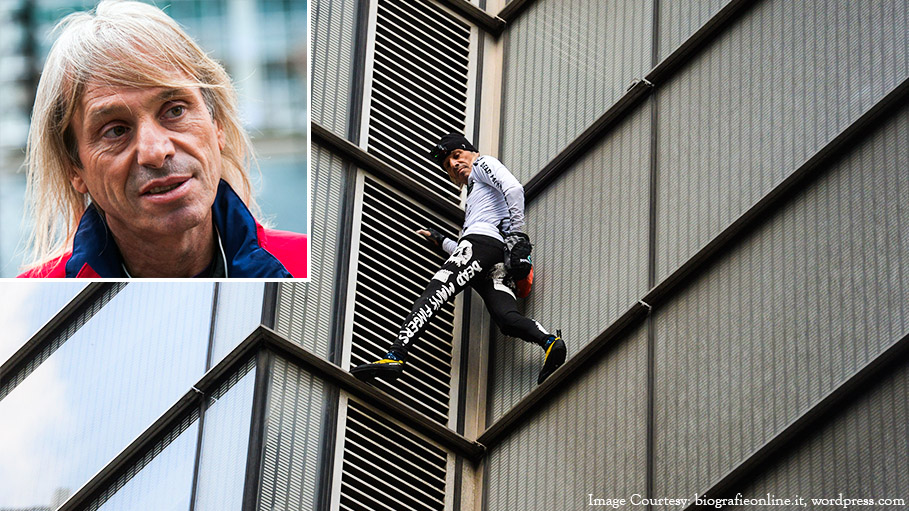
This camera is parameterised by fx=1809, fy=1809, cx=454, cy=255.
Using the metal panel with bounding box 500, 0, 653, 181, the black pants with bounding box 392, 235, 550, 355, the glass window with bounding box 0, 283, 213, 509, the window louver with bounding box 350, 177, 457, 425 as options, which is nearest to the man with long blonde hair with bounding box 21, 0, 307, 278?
the glass window with bounding box 0, 283, 213, 509

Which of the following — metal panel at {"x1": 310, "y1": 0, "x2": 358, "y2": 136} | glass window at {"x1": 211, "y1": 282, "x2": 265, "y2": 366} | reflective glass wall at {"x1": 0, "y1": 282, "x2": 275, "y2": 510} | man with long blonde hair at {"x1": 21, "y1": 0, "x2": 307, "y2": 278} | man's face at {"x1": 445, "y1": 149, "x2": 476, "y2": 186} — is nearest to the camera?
reflective glass wall at {"x1": 0, "y1": 282, "x2": 275, "y2": 510}

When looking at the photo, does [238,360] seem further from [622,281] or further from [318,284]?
[622,281]

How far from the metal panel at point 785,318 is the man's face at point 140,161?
3.66m

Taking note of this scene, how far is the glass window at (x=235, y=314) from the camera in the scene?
12.2 metres

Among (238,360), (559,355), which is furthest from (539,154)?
(238,360)

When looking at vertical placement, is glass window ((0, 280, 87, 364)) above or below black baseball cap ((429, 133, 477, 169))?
below

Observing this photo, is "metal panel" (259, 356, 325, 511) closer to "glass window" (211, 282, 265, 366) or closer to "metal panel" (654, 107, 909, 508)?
"glass window" (211, 282, 265, 366)

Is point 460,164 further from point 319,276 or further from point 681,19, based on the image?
point 681,19

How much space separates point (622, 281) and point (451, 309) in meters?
1.41

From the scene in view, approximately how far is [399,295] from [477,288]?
1.90ft

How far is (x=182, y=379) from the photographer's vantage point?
1215 cm

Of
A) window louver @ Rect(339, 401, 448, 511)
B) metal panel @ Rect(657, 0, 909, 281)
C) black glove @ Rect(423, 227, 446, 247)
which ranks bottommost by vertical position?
window louver @ Rect(339, 401, 448, 511)

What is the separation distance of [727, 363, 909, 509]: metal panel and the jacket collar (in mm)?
3951

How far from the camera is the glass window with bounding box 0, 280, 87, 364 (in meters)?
12.8
